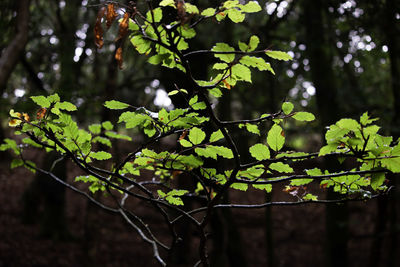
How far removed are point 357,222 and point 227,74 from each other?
9956 millimetres

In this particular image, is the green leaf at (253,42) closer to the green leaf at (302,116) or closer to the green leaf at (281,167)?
the green leaf at (302,116)

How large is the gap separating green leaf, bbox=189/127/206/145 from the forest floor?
4733 mm

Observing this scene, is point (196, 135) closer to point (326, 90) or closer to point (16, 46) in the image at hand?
point (16, 46)

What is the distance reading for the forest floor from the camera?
621cm

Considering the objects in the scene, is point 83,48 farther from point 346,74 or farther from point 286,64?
point 346,74

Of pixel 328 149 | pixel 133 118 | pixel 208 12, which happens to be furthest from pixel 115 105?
pixel 328 149

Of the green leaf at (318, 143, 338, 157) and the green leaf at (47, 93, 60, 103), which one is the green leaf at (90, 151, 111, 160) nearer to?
the green leaf at (47, 93, 60, 103)

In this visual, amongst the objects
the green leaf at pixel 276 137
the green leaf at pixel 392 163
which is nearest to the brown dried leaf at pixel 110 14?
the green leaf at pixel 276 137

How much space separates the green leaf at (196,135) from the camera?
101 centimetres

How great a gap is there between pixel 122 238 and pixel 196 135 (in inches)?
299

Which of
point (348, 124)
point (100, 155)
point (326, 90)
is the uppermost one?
point (326, 90)

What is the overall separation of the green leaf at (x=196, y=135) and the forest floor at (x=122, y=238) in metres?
4.73

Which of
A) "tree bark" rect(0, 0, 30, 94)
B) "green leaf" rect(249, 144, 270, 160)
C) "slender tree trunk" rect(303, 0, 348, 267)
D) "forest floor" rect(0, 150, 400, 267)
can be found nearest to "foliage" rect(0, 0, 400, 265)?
"green leaf" rect(249, 144, 270, 160)

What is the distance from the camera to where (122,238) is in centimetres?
782
